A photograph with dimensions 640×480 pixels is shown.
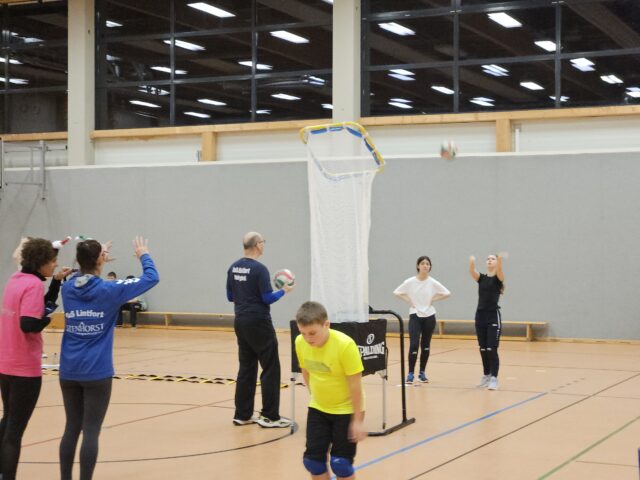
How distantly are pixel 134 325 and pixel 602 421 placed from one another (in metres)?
14.9

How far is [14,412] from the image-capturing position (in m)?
5.95

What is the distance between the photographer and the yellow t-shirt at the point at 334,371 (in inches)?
217

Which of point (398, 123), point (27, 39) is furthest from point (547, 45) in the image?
point (27, 39)

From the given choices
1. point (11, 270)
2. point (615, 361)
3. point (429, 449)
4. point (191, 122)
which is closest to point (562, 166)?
point (615, 361)

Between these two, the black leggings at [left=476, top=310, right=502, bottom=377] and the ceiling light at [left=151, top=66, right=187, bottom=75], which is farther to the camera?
the ceiling light at [left=151, top=66, right=187, bottom=75]

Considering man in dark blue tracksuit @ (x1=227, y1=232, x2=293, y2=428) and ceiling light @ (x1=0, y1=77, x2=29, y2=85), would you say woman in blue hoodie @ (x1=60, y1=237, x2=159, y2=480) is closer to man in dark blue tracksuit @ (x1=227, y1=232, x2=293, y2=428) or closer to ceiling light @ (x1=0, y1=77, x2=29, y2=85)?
man in dark blue tracksuit @ (x1=227, y1=232, x2=293, y2=428)

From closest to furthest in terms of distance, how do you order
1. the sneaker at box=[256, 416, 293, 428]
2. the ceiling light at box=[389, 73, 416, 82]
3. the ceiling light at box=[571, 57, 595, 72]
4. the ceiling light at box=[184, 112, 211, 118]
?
the sneaker at box=[256, 416, 293, 428] < the ceiling light at box=[571, 57, 595, 72] < the ceiling light at box=[389, 73, 416, 82] < the ceiling light at box=[184, 112, 211, 118]

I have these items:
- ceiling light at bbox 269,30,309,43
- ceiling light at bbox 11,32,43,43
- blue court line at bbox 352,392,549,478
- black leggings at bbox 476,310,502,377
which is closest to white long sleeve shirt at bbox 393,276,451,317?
black leggings at bbox 476,310,502,377

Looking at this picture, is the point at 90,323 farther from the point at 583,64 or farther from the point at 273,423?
the point at 583,64

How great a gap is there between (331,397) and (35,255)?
229 centimetres

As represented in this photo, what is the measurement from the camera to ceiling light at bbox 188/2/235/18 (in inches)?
863

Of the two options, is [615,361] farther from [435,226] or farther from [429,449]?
[429,449]

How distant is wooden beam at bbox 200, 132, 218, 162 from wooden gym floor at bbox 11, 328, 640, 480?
8116 millimetres

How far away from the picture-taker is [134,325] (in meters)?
22.0
